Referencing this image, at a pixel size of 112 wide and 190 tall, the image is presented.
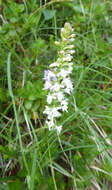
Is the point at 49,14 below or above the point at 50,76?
above

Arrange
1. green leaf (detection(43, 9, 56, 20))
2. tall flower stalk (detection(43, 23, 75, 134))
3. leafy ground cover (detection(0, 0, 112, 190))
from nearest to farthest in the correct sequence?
tall flower stalk (detection(43, 23, 75, 134)) < leafy ground cover (detection(0, 0, 112, 190)) < green leaf (detection(43, 9, 56, 20))

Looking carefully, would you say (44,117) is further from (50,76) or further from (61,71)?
(61,71)

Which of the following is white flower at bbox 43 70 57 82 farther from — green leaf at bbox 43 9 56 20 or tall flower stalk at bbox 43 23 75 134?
green leaf at bbox 43 9 56 20

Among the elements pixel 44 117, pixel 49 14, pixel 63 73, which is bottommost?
pixel 44 117

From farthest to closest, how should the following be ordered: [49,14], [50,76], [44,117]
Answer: [49,14], [44,117], [50,76]

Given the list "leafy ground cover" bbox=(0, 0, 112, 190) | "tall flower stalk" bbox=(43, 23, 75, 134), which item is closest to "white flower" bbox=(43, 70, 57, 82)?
"tall flower stalk" bbox=(43, 23, 75, 134)

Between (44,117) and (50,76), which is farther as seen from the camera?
(44,117)

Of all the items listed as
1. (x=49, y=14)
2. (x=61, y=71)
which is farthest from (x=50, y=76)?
(x=49, y=14)

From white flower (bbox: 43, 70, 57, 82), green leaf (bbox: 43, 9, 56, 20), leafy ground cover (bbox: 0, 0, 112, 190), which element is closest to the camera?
white flower (bbox: 43, 70, 57, 82)

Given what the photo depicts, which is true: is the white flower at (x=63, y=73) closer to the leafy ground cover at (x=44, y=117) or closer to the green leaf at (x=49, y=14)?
the leafy ground cover at (x=44, y=117)
